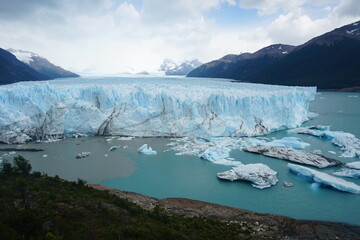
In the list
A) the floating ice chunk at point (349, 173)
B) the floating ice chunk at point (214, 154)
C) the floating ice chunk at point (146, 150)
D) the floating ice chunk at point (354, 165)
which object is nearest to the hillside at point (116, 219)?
the floating ice chunk at point (349, 173)

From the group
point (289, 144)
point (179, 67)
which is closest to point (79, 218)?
point (289, 144)

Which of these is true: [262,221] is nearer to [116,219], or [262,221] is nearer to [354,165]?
[116,219]

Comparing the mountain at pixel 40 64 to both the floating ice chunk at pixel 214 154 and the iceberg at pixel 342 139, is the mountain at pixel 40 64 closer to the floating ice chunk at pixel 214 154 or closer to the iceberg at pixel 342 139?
the floating ice chunk at pixel 214 154

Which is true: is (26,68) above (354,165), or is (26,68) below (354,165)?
above

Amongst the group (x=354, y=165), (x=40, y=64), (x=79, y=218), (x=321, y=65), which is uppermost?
(x=40, y=64)

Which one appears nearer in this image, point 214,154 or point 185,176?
point 185,176

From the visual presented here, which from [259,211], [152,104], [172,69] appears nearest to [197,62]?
[172,69]
